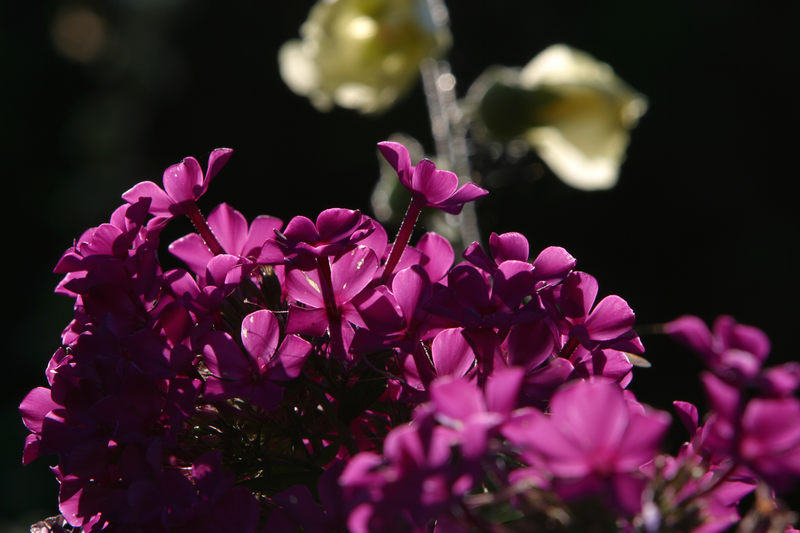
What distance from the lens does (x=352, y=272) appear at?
490 millimetres

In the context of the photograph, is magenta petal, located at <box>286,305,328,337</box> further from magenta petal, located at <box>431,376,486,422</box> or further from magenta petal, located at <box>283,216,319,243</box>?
magenta petal, located at <box>431,376,486,422</box>

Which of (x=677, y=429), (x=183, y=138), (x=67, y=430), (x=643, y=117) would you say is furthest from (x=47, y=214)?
(x=67, y=430)

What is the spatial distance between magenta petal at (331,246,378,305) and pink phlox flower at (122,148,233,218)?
0.36 ft

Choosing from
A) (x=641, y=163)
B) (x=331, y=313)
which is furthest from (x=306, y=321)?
(x=641, y=163)

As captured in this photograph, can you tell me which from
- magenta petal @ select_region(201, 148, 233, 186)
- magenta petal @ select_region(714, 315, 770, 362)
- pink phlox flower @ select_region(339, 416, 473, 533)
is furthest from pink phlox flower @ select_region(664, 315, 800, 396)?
magenta petal @ select_region(201, 148, 233, 186)

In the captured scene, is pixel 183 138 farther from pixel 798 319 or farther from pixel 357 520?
pixel 357 520

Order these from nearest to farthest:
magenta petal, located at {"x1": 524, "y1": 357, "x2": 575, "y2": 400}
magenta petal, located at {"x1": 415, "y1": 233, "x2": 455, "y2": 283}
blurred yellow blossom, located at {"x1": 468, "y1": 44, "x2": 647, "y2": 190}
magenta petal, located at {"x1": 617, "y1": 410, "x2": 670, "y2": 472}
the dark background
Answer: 1. magenta petal, located at {"x1": 617, "y1": 410, "x2": 670, "y2": 472}
2. magenta petal, located at {"x1": 524, "y1": 357, "x2": 575, "y2": 400}
3. magenta petal, located at {"x1": 415, "y1": 233, "x2": 455, "y2": 283}
4. blurred yellow blossom, located at {"x1": 468, "y1": 44, "x2": 647, "y2": 190}
5. the dark background

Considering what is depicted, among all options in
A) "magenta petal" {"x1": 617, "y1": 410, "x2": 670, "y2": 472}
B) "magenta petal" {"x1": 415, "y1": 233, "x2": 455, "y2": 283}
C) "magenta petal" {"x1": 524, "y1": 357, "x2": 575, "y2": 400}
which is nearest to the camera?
"magenta petal" {"x1": 617, "y1": 410, "x2": 670, "y2": 472}

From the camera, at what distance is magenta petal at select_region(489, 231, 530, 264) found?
51 centimetres

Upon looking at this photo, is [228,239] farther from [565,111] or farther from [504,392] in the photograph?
[565,111]

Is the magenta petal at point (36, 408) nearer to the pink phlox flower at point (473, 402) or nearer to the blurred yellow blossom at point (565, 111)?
the pink phlox flower at point (473, 402)

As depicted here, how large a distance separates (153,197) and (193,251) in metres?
0.05

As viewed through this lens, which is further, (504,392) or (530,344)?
(530,344)

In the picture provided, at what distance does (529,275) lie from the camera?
463 millimetres
